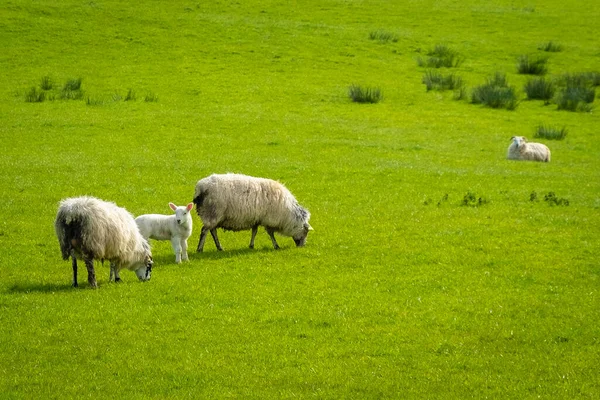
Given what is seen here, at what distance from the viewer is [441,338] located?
38.7 feet

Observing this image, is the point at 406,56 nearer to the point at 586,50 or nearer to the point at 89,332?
the point at 586,50

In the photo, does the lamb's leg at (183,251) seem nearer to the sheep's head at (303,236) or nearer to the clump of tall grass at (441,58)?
the sheep's head at (303,236)

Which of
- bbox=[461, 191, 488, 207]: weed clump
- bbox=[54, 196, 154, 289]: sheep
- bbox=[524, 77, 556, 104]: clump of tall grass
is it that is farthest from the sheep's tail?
bbox=[524, 77, 556, 104]: clump of tall grass

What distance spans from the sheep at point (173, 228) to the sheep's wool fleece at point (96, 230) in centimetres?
163

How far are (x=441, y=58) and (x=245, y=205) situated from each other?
31.4 m

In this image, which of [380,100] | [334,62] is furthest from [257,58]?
[380,100]

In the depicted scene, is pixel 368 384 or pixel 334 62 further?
pixel 334 62

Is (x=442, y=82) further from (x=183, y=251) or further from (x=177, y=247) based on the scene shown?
(x=177, y=247)

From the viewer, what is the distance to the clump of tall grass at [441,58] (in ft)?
149

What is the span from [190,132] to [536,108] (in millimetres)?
16987

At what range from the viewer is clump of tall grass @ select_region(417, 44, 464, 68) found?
149ft

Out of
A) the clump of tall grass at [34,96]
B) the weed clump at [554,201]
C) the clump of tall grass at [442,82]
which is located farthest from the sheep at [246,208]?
the clump of tall grass at [442,82]

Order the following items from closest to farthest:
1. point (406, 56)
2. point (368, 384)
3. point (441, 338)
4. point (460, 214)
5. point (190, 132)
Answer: point (368, 384), point (441, 338), point (460, 214), point (190, 132), point (406, 56)

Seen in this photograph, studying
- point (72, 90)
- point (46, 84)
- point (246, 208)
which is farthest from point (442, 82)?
point (246, 208)
